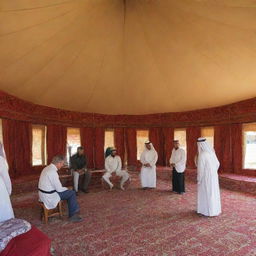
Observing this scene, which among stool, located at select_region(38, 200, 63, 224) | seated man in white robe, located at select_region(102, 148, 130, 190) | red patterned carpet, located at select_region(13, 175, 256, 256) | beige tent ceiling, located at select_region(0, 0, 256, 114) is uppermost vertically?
beige tent ceiling, located at select_region(0, 0, 256, 114)

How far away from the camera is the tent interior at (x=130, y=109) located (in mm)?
3578

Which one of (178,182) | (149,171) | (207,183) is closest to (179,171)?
(178,182)

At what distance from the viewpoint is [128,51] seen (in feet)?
19.0

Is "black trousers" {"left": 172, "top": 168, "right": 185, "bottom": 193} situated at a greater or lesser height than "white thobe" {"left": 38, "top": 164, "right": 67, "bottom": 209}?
lesser

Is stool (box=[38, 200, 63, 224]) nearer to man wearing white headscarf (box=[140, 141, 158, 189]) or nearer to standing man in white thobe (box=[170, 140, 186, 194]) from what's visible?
man wearing white headscarf (box=[140, 141, 158, 189])

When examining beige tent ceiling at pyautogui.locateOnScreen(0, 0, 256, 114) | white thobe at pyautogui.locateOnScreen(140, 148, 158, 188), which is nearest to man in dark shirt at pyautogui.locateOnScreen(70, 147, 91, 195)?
white thobe at pyautogui.locateOnScreen(140, 148, 158, 188)

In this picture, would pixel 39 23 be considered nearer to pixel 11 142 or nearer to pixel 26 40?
pixel 26 40

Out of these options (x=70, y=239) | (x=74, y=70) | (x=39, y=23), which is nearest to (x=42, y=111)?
(x=74, y=70)

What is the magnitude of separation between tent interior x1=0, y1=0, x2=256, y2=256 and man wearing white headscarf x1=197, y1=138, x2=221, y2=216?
0.75 ft

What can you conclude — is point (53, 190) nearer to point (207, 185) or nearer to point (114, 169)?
point (207, 185)

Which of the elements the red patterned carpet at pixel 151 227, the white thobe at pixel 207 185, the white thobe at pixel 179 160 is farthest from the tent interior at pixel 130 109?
the white thobe at pixel 179 160

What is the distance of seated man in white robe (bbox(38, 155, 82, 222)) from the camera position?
399 cm

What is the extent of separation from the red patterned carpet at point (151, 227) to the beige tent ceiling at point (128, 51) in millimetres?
3184

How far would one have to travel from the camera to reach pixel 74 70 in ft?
20.4
